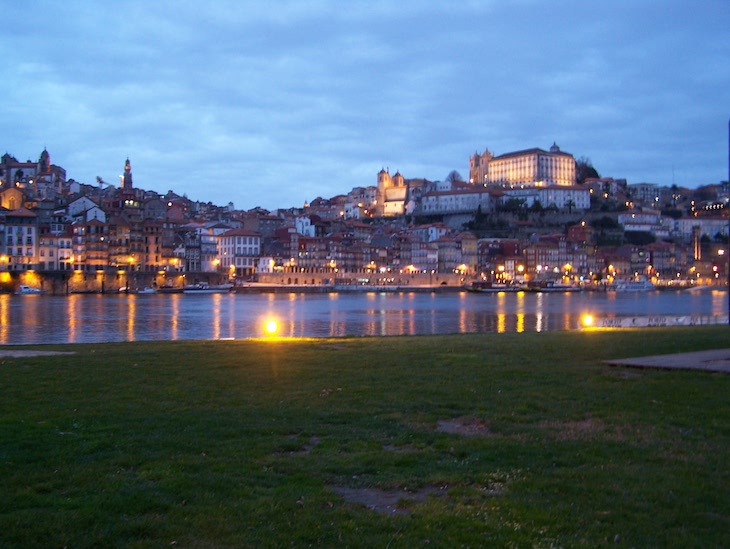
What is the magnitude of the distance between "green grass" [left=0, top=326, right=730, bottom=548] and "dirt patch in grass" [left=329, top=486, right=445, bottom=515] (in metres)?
0.07

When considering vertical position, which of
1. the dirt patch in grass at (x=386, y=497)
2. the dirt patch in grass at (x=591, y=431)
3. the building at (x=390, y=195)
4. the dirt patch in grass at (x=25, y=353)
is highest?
the building at (x=390, y=195)

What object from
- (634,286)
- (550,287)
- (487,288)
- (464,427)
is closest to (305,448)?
(464,427)

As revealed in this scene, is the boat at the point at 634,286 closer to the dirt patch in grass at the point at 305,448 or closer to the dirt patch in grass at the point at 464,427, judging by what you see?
the dirt patch in grass at the point at 464,427

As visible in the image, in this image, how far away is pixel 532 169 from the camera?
6339 inches

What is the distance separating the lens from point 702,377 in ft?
35.2

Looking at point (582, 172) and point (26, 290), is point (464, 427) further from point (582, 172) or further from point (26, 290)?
point (582, 172)

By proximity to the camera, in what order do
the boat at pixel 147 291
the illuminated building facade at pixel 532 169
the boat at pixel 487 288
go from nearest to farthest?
the boat at pixel 147 291
the boat at pixel 487 288
the illuminated building facade at pixel 532 169

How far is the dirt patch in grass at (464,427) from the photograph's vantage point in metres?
7.44

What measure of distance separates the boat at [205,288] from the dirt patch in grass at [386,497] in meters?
87.2

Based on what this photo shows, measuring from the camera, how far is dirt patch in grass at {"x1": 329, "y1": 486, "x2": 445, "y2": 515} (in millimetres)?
5117

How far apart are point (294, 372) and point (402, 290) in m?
95.7

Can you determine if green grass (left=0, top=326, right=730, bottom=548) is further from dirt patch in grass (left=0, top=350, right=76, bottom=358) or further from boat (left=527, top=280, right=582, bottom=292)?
boat (left=527, top=280, right=582, bottom=292)

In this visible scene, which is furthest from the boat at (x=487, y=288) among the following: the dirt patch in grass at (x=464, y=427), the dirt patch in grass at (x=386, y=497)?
the dirt patch in grass at (x=386, y=497)

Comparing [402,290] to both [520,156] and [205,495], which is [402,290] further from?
[205,495]
